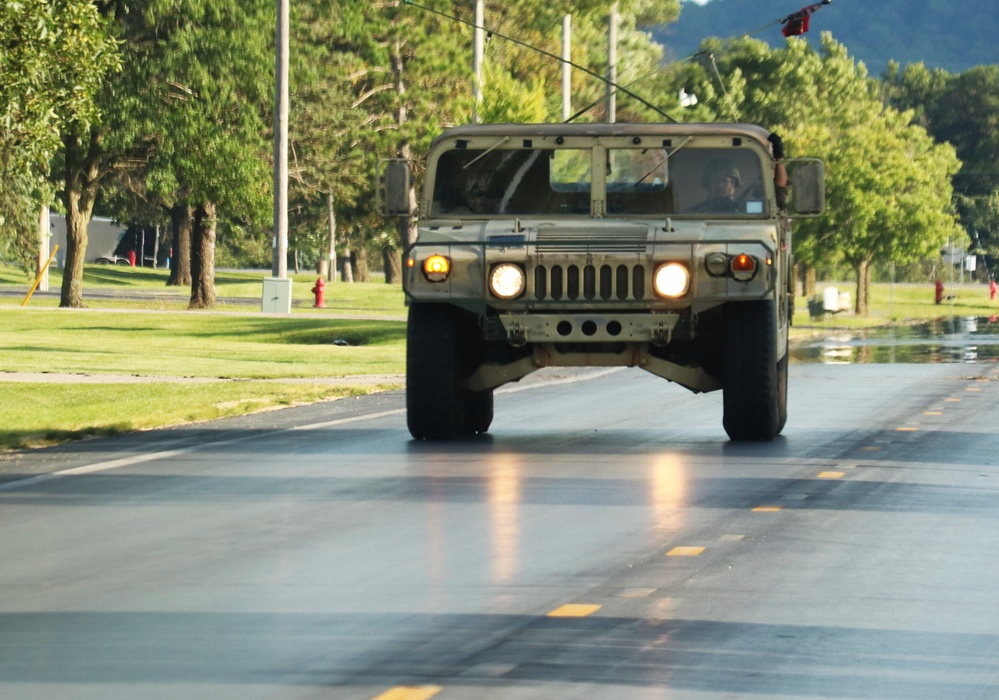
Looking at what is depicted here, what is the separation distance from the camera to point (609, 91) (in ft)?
169

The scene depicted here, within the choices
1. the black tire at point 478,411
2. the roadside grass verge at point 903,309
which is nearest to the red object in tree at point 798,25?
the roadside grass verge at point 903,309

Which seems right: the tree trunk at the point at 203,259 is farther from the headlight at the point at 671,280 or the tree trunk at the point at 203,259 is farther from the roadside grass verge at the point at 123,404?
the headlight at the point at 671,280

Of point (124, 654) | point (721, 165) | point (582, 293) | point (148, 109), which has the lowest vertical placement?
point (124, 654)

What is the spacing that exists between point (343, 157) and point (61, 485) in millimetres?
53685

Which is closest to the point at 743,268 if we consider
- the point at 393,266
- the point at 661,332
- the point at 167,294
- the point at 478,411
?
the point at 661,332

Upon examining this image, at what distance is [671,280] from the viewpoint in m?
14.9

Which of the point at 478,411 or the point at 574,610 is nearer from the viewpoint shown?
the point at 574,610

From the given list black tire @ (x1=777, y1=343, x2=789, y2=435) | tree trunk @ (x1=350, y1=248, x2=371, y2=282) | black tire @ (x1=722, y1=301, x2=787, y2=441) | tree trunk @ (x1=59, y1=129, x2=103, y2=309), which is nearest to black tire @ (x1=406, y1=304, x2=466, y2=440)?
black tire @ (x1=722, y1=301, x2=787, y2=441)

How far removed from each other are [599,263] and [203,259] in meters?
39.4

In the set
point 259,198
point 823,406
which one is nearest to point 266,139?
point 259,198

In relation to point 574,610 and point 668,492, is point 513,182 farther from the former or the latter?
point 574,610

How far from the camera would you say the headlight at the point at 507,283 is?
15.0 meters

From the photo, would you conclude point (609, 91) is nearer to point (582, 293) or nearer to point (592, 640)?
point (582, 293)

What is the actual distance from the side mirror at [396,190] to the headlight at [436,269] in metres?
1.21
